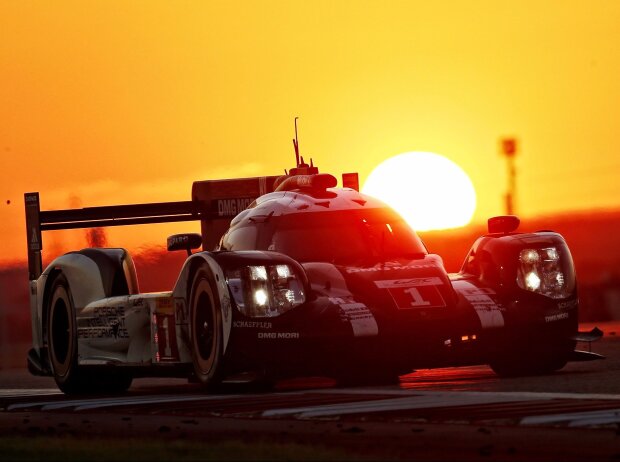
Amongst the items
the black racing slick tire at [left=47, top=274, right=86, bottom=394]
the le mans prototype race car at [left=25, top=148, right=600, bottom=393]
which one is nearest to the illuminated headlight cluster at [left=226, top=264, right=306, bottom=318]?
the le mans prototype race car at [left=25, top=148, right=600, bottom=393]

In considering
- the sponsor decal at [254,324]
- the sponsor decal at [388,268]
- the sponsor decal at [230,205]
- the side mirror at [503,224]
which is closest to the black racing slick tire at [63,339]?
the sponsor decal at [230,205]

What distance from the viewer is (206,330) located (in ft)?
45.3

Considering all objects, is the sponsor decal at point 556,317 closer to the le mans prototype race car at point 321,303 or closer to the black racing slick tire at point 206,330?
the le mans prototype race car at point 321,303

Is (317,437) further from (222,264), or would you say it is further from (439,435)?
(222,264)

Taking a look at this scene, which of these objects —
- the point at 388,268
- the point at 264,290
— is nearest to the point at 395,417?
the point at 264,290

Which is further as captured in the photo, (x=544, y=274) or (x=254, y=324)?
(x=544, y=274)

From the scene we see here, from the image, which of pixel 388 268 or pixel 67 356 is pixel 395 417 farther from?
pixel 67 356

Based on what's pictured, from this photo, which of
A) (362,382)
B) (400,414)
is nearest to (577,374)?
(362,382)

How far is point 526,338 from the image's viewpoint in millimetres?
13992

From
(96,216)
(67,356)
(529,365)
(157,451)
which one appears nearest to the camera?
(157,451)

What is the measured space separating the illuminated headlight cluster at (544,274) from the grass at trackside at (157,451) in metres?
5.95

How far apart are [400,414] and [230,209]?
30.9 ft

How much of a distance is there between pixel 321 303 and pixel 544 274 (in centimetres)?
225

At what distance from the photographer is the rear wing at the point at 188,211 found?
62.3 feet
